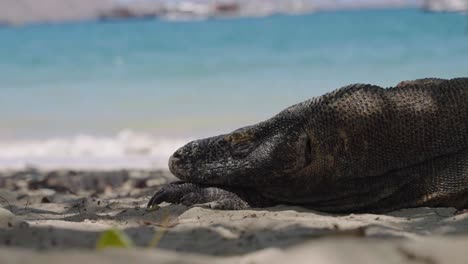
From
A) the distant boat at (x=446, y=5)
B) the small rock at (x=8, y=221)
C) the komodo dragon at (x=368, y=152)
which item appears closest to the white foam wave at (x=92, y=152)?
the komodo dragon at (x=368, y=152)

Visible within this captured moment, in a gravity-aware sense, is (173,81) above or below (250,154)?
above

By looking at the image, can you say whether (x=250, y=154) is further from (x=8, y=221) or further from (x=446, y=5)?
(x=446, y=5)

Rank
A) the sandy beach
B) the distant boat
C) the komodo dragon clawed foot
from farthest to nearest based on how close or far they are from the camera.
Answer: the distant boat
the komodo dragon clawed foot
the sandy beach

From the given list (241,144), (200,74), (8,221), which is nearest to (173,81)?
(200,74)

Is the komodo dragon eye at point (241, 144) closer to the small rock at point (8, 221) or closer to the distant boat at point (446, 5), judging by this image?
the small rock at point (8, 221)

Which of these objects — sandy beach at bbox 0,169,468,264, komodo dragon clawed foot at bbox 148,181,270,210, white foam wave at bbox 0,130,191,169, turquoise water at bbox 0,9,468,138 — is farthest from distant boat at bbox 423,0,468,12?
sandy beach at bbox 0,169,468,264

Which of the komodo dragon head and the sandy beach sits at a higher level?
the komodo dragon head

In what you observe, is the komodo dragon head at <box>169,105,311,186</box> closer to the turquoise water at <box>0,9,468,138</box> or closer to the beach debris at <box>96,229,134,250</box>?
the beach debris at <box>96,229,134,250</box>

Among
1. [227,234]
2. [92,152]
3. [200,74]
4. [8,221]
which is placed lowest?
[227,234]
